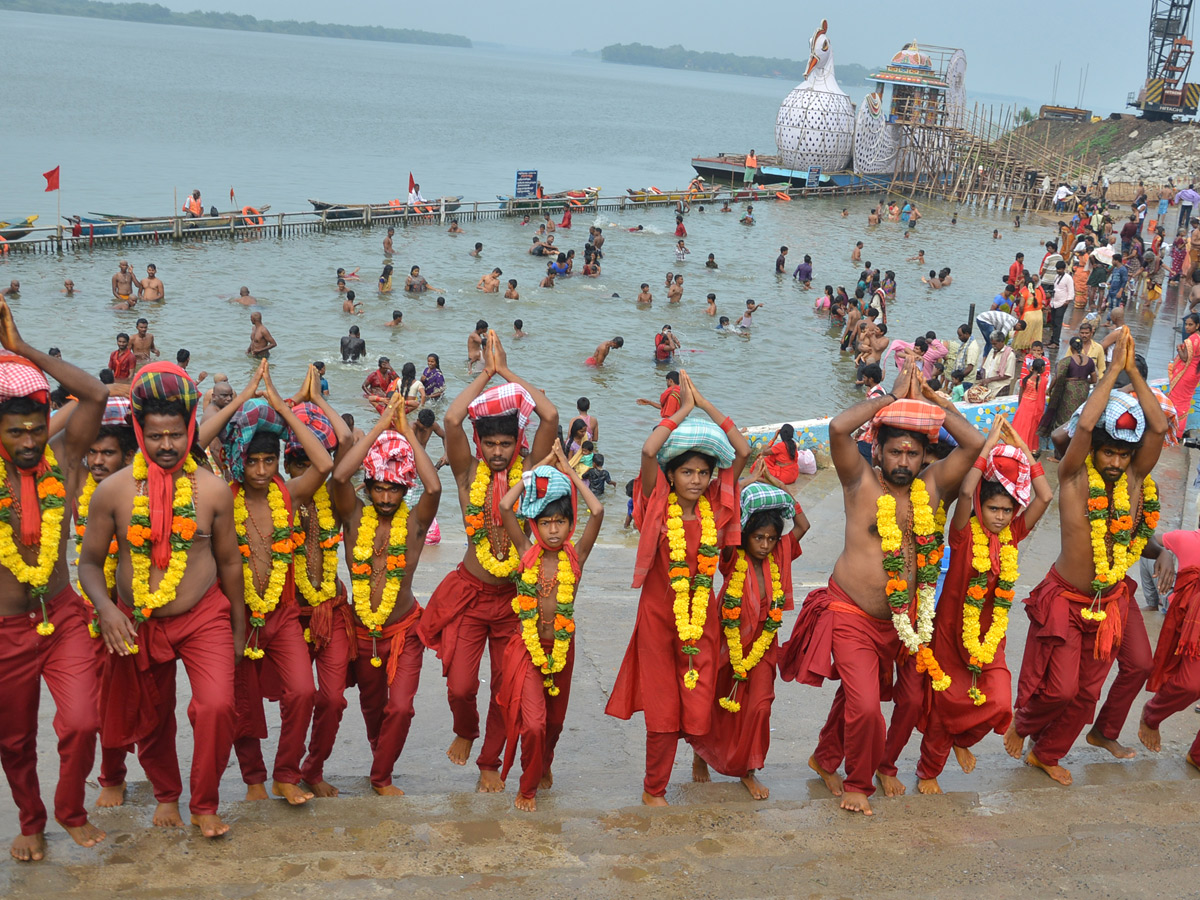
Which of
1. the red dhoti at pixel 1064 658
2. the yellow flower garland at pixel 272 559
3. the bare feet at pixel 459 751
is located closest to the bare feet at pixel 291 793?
the yellow flower garland at pixel 272 559

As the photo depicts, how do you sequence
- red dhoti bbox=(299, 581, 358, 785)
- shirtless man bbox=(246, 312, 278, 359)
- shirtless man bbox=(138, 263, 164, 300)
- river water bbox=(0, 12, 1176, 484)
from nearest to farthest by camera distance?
red dhoti bbox=(299, 581, 358, 785) → shirtless man bbox=(246, 312, 278, 359) → river water bbox=(0, 12, 1176, 484) → shirtless man bbox=(138, 263, 164, 300)

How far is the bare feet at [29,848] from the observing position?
4348 millimetres

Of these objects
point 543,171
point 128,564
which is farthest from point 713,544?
point 543,171

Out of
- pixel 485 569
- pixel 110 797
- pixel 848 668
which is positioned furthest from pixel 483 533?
pixel 110 797

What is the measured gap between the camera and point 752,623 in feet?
17.1

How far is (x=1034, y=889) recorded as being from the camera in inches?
171

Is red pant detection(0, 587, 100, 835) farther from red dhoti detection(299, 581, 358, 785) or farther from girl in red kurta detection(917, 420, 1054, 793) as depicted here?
girl in red kurta detection(917, 420, 1054, 793)

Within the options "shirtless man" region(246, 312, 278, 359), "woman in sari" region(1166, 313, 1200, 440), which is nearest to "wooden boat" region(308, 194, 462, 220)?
"shirtless man" region(246, 312, 278, 359)

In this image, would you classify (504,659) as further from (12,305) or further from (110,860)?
(12,305)

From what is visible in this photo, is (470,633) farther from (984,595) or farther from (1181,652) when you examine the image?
(1181,652)

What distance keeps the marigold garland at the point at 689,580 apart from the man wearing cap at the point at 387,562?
1.17m

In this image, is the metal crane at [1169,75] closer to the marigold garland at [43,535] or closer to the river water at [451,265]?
the river water at [451,265]

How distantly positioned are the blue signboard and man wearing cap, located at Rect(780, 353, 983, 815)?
1341 inches

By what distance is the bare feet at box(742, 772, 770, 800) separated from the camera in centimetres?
528
